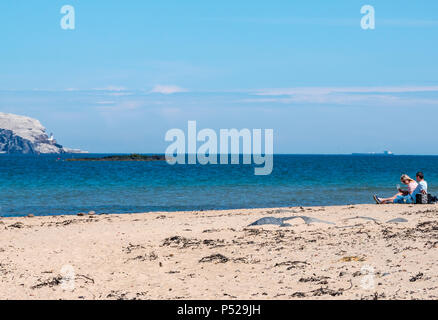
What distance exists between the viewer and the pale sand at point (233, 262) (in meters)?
8.65

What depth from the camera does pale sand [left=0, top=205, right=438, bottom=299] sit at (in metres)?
8.65

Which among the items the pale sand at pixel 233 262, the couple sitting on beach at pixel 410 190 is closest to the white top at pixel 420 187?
the couple sitting on beach at pixel 410 190

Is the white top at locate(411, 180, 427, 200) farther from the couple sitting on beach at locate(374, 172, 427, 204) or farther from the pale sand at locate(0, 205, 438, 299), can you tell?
the pale sand at locate(0, 205, 438, 299)

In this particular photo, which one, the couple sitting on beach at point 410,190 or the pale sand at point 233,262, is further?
the couple sitting on beach at point 410,190

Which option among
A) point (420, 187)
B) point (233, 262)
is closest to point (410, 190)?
point (420, 187)

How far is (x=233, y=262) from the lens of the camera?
10.7 m

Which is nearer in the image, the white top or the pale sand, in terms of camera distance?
the pale sand

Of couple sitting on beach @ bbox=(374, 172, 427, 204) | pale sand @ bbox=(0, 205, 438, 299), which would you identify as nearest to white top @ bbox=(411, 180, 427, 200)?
couple sitting on beach @ bbox=(374, 172, 427, 204)

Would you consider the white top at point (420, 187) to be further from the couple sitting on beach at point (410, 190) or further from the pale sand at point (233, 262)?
the pale sand at point (233, 262)

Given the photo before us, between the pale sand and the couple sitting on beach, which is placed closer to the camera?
the pale sand

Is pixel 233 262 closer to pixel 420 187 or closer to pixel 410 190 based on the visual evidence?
pixel 420 187

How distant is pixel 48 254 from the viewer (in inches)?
484

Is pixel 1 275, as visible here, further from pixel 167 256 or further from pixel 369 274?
pixel 369 274
